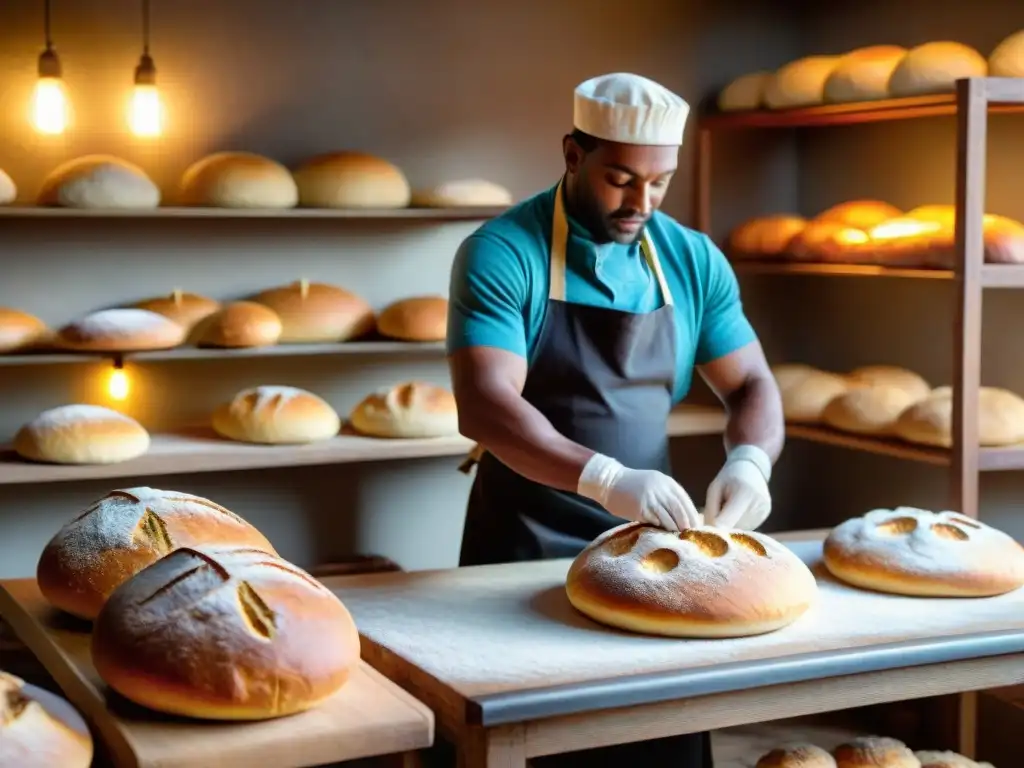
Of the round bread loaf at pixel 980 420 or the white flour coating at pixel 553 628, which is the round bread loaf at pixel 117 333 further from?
the round bread loaf at pixel 980 420

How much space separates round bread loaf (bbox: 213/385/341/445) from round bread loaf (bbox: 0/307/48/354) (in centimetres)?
54

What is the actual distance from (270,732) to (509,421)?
0.94 m

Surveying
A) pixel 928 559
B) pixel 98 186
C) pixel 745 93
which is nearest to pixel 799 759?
pixel 928 559

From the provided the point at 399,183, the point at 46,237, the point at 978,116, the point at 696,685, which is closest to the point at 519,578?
the point at 696,685

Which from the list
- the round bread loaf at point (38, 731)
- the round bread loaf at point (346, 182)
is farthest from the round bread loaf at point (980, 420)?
the round bread loaf at point (38, 731)

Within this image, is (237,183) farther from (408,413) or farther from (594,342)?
(594,342)

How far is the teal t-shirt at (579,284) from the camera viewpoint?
2416 millimetres

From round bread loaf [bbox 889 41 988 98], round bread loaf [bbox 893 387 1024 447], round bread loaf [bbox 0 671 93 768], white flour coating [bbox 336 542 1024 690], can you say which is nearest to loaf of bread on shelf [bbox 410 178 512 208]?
round bread loaf [bbox 889 41 988 98]

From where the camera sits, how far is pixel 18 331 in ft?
11.9

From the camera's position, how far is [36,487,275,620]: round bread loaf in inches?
69.7

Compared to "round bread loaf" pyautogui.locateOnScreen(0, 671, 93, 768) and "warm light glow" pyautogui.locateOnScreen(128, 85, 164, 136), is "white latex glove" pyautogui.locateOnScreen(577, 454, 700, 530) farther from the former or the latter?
"warm light glow" pyautogui.locateOnScreen(128, 85, 164, 136)

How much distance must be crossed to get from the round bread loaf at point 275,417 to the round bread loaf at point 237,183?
21.5 inches

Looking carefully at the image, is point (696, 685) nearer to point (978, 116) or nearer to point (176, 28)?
point (978, 116)

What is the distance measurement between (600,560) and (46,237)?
2515 mm
